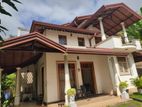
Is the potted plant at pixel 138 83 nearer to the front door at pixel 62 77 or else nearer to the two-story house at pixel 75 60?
the two-story house at pixel 75 60

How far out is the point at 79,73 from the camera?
44.9 feet

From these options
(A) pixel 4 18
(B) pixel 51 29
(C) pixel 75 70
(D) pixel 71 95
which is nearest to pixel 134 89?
(C) pixel 75 70

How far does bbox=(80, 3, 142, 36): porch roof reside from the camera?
53.8ft

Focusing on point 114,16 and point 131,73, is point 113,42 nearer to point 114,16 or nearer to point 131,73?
point 131,73

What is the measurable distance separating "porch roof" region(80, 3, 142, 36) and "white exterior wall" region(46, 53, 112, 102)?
5084 mm

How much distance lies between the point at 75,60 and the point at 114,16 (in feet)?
26.7

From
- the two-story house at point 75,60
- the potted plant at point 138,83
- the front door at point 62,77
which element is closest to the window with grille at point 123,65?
the two-story house at point 75,60

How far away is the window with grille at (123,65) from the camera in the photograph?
48.5 ft

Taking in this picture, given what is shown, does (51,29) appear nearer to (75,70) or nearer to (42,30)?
(42,30)

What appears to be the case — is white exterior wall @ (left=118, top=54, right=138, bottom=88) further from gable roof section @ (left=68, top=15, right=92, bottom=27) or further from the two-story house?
gable roof section @ (left=68, top=15, right=92, bottom=27)

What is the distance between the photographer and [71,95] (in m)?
9.83

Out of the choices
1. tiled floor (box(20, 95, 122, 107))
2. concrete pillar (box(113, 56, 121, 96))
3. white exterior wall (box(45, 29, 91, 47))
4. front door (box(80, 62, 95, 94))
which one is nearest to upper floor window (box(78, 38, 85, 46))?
white exterior wall (box(45, 29, 91, 47))

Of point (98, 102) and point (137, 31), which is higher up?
point (137, 31)

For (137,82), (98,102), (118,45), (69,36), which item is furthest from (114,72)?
(69,36)
